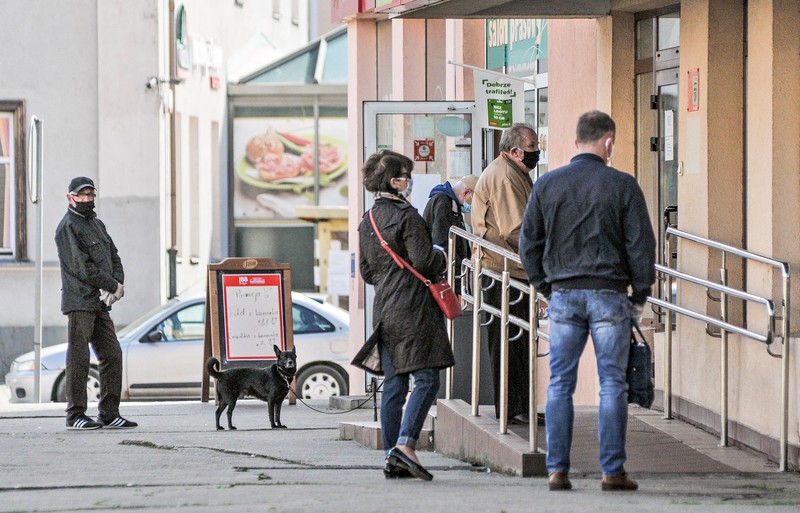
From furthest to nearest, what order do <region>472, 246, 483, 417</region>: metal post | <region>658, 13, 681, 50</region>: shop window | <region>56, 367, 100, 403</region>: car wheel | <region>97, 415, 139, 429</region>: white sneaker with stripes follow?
1. <region>56, 367, 100, 403</region>: car wheel
2. <region>97, 415, 139, 429</region>: white sneaker with stripes
3. <region>658, 13, 681, 50</region>: shop window
4. <region>472, 246, 483, 417</region>: metal post

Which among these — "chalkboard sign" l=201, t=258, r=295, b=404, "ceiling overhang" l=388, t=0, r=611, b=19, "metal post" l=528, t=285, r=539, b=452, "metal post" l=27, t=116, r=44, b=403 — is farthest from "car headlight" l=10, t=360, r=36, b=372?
→ "metal post" l=528, t=285, r=539, b=452

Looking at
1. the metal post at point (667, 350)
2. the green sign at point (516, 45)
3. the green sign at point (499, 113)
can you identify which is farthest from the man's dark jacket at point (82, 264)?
the green sign at point (516, 45)

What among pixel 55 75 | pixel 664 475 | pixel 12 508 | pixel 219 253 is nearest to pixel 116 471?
pixel 12 508

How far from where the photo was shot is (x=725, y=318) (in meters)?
9.98

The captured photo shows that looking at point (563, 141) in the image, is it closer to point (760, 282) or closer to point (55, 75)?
point (760, 282)

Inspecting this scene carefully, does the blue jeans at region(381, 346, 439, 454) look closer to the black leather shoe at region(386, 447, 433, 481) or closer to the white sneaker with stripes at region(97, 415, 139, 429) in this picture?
the black leather shoe at region(386, 447, 433, 481)

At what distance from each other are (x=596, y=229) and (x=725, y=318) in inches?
102

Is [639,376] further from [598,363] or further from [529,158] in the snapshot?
[529,158]

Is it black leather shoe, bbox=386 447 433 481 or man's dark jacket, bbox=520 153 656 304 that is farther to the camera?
black leather shoe, bbox=386 447 433 481

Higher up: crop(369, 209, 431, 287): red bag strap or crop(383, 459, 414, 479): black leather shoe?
crop(369, 209, 431, 287): red bag strap

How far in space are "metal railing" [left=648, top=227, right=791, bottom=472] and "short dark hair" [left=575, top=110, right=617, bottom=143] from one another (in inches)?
64.5

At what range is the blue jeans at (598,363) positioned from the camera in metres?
7.69

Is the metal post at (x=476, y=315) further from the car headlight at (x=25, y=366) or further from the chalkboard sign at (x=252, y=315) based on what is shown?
the car headlight at (x=25, y=366)

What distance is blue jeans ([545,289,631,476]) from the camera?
7.69 metres
